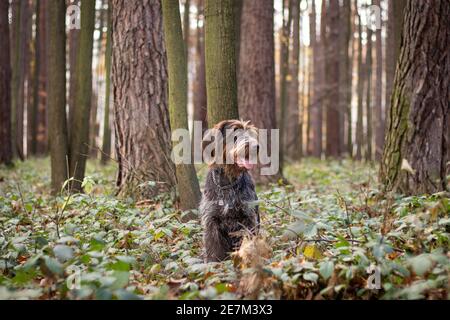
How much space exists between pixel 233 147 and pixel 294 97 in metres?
23.1

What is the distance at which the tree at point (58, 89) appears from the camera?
28.9ft

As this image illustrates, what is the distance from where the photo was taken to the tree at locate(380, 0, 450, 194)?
6.50 meters

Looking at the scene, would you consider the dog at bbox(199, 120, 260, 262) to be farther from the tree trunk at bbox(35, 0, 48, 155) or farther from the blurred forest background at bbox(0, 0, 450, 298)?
the tree trunk at bbox(35, 0, 48, 155)

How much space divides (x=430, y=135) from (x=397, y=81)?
0.88 meters

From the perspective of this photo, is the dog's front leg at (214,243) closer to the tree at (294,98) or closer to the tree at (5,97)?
the tree at (5,97)

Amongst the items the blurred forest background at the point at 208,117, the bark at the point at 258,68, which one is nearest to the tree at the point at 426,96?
the blurred forest background at the point at 208,117

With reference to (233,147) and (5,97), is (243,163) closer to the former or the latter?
(233,147)

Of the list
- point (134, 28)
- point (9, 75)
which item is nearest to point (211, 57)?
point (134, 28)

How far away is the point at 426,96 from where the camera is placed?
21.5ft

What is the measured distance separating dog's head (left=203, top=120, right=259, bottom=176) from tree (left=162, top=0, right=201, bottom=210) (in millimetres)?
1381

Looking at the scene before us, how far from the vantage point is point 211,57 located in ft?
20.3

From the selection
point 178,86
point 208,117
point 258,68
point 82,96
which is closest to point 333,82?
point 258,68

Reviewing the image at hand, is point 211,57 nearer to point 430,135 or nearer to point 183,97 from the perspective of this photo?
point 183,97

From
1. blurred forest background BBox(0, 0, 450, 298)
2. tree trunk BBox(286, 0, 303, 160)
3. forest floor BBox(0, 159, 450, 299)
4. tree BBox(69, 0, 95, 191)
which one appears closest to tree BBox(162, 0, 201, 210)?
A: blurred forest background BBox(0, 0, 450, 298)
